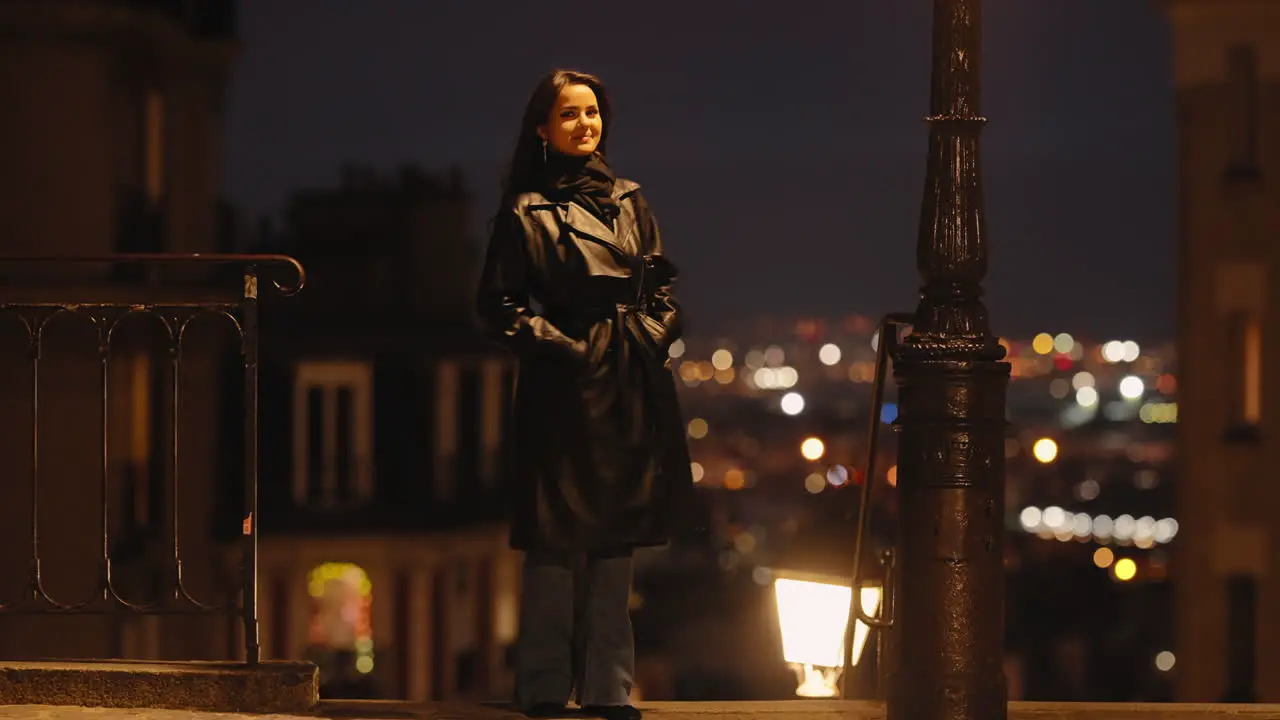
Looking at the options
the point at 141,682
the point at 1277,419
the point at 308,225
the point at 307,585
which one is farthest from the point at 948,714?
the point at 308,225

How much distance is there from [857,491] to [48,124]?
54.1 ft

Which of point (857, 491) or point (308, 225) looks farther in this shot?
point (308, 225)

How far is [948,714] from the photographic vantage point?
23.4ft

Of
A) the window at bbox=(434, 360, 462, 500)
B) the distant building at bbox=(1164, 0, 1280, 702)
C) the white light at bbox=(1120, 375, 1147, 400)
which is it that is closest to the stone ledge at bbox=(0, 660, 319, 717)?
the distant building at bbox=(1164, 0, 1280, 702)

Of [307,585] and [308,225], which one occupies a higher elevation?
[308,225]

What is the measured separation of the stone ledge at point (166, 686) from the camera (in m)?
7.69

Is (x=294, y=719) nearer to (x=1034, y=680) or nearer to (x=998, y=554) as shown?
(x=998, y=554)

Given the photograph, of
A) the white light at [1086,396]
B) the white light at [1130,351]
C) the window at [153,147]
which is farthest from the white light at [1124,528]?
the window at [153,147]

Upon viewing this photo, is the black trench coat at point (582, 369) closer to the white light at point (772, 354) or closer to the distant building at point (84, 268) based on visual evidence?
the white light at point (772, 354)

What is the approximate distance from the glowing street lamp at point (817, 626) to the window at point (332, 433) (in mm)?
27276

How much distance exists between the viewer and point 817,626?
929 centimetres

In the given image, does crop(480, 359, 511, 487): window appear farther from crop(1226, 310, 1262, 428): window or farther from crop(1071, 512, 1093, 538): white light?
crop(1071, 512, 1093, 538): white light

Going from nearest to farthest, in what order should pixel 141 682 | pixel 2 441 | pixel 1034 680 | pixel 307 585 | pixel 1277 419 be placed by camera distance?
pixel 141 682, pixel 1277 419, pixel 2 441, pixel 307 585, pixel 1034 680

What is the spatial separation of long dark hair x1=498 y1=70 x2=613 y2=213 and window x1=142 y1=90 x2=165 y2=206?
20.6 metres
